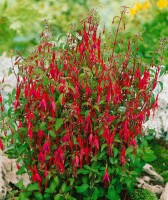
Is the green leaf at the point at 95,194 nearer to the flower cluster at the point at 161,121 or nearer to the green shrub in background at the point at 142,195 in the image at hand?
the green shrub in background at the point at 142,195

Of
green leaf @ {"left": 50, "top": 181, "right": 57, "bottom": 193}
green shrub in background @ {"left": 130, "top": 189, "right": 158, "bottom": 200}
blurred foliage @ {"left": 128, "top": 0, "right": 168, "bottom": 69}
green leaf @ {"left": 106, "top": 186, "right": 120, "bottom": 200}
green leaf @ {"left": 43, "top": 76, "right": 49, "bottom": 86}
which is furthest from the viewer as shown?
blurred foliage @ {"left": 128, "top": 0, "right": 168, "bottom": 69}

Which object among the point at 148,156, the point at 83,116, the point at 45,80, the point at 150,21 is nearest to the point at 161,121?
the point at 148,156

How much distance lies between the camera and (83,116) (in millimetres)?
3434

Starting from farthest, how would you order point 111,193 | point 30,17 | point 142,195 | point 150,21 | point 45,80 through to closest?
point 30,17, point 150,21, point 142,195, point 111,193, point 45,80

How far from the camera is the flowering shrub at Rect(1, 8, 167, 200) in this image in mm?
3301

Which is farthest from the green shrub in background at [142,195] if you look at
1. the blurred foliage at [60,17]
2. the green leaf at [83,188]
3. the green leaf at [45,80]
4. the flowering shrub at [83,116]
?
the blurred foliage at [60,17]

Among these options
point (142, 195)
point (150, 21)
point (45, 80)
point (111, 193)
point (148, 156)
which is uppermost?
point (150, 21)

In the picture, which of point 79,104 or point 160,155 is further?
point 160,155

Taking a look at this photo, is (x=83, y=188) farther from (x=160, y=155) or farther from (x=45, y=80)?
(x=160, y=155)

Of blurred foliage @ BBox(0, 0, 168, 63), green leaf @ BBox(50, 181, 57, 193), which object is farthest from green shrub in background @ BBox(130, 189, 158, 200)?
blurred foliage @ BBox(0, 0, 168, 63)

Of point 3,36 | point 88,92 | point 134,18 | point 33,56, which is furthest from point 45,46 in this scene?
point 134,18

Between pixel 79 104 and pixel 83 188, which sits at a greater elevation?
pixel 79 104

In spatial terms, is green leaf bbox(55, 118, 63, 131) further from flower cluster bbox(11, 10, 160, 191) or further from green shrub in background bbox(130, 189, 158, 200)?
green shrub in background bbox(130, 189, 158, 200)

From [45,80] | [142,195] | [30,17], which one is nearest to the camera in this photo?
[45,80]
